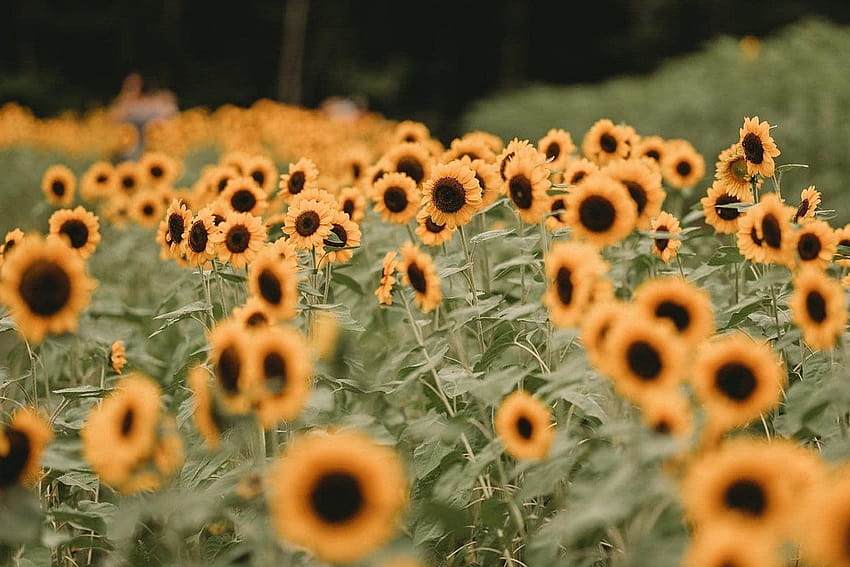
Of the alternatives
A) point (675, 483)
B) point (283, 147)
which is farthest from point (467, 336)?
point (283, 147)

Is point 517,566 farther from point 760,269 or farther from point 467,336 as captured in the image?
point 760,269

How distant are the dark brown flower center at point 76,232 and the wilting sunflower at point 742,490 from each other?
2.41m

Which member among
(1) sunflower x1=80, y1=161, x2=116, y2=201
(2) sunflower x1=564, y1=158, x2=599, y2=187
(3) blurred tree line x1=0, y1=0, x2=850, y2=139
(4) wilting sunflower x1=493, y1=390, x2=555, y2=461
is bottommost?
(4) wilting sunflower x1=493, y1=390, x2=555, y2=461

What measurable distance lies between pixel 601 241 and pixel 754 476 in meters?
0.79

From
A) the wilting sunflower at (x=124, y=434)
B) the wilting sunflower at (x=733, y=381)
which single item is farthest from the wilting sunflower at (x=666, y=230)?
the wilting sunflower at (x=124, y=434)

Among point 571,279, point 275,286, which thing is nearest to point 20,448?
point 275,286

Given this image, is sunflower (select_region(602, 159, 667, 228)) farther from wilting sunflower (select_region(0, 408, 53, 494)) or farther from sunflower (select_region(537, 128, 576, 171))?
wilting sunflower (select_region(0, 408, 53, 494))

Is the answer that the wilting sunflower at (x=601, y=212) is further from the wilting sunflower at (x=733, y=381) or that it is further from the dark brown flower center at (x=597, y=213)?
the wilting sunflower at (x=733, y=381)

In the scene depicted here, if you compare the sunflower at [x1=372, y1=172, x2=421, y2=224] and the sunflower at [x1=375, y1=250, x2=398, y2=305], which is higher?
the sunflower at [x1=372, y1=172, x2=421, y2=224]

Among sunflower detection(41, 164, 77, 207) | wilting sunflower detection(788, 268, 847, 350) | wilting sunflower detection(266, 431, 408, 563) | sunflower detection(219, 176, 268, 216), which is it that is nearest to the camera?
wilting sunflower detection(266, 431, 408, 563)

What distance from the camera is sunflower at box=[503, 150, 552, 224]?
7.50 feet

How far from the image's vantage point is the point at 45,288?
1.80 meters

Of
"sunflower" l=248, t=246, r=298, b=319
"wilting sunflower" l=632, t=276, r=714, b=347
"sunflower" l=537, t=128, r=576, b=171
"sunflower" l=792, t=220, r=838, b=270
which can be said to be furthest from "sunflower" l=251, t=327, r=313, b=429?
"sunflower" l=537, t=128, r=576, b=171

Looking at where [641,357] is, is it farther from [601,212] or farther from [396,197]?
[396,197]
